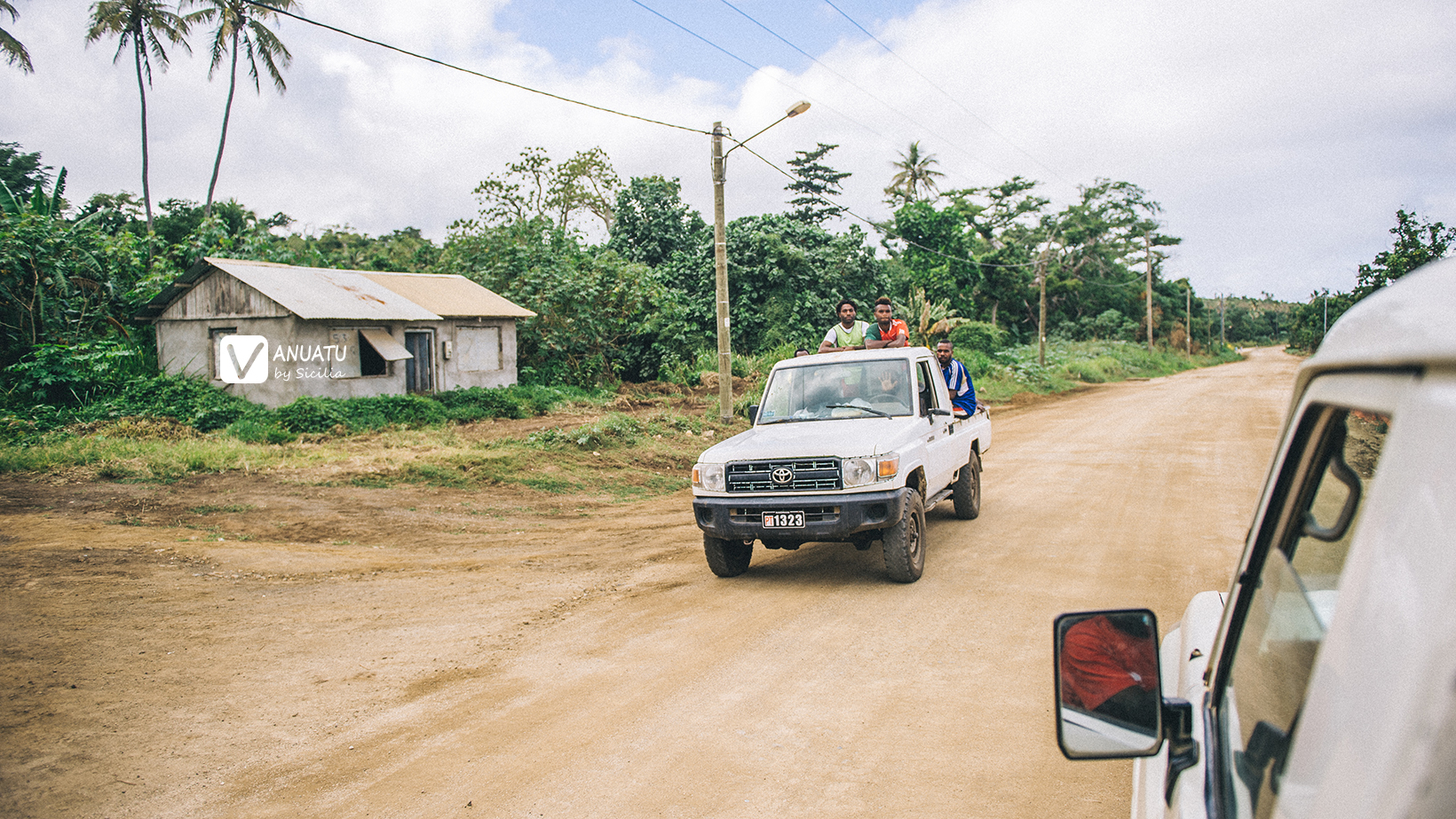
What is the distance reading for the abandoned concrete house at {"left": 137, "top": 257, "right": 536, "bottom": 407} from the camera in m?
20.2

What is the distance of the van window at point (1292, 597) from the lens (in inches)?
51.2

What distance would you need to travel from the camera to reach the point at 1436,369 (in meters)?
0.94

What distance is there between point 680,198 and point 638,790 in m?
35.8

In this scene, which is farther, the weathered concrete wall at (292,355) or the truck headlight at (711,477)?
the weathered concrete wall at (292,355)

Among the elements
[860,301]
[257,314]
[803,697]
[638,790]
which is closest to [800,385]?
[803,697]

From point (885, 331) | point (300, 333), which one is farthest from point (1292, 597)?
point (300, 333)

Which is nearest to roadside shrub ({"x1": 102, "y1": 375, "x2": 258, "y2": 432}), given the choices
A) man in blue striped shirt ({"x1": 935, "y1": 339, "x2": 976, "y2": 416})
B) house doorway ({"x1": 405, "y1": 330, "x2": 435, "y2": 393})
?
house doorway ({"x1": 405, "y1": 330, "x2": 435, "y2": 393})

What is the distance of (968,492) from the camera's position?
9297 millimetres

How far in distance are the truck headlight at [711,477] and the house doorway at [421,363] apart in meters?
18.2

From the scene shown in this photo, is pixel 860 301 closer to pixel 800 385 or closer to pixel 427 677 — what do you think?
pixel 800 385

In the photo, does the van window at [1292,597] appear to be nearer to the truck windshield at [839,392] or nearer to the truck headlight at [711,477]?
the truck headlight at [711,477]

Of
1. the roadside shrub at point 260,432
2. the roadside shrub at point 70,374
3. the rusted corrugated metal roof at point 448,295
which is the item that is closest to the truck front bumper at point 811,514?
the roadside shrub at point 260,432

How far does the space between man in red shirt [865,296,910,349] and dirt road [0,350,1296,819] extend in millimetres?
1959

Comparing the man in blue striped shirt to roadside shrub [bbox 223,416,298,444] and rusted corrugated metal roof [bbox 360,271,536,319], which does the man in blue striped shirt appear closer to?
roadside shrub [bbox 223,416,298,444]
